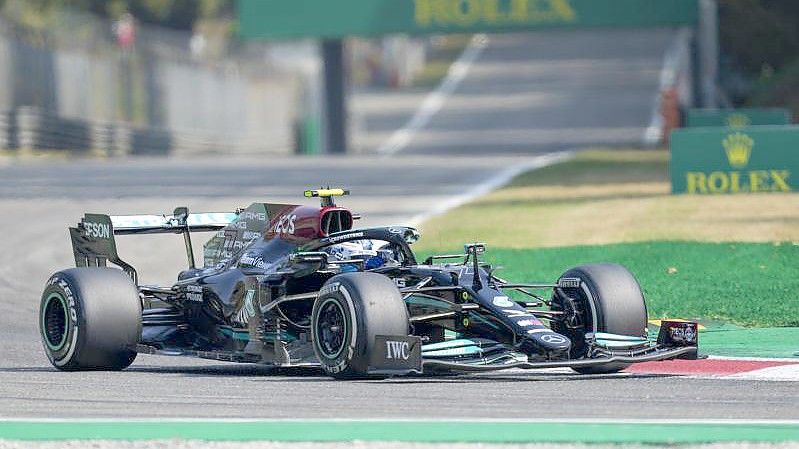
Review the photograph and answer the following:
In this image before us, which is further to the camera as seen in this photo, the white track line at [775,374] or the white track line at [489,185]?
the white track line at [489,185]

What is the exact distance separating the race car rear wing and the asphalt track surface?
2.94ft

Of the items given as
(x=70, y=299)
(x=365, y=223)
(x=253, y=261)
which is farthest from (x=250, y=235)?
(x=365, y=223)

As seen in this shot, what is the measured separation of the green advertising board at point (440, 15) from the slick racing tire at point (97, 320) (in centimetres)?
3404

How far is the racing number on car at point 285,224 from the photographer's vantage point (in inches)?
516

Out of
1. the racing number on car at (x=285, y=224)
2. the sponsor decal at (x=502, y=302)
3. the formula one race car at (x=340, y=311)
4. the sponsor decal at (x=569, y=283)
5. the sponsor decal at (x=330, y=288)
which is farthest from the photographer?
the racing number on car at (x=285, y=224)

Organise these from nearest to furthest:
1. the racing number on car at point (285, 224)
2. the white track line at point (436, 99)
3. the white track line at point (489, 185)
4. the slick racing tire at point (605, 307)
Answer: the slick racing tire at point (605, 307), the racing number on car at point (285, 224), the white track line at point (489, 185), the white track line at point (436, 99)

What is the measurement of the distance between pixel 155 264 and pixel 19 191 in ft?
33.6

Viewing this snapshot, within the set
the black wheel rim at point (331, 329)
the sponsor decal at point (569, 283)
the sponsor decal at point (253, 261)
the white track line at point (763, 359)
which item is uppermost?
the sponsor decal at point (253, 261)

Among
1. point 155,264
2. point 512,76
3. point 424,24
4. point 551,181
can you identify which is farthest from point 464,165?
point 512,76

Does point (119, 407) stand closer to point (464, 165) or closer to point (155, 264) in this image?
point (155, 264)

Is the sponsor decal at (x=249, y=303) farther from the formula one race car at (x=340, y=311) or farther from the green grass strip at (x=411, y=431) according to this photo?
the green grass strip at (x=411, y=431)

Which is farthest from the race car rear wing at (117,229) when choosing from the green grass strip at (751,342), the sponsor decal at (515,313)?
the green grass strip at (751,342)

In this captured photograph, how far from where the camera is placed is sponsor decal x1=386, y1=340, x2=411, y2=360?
11.2 metres

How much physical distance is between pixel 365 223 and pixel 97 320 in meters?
12.9
